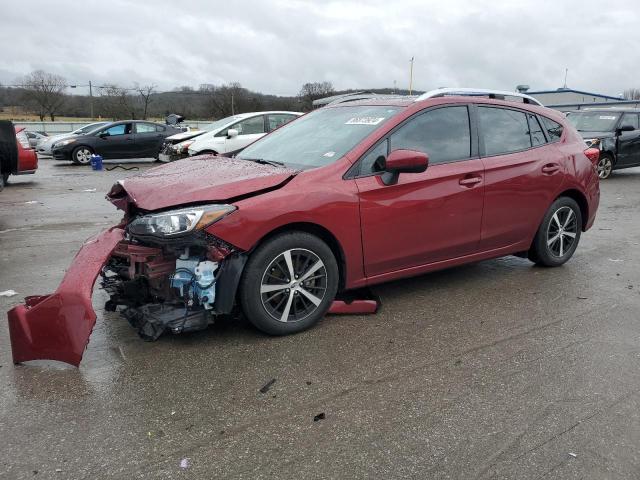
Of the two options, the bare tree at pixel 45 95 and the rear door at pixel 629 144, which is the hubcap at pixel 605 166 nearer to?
the rear door at pixel 629 144

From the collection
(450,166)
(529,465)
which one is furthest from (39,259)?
(529,465)

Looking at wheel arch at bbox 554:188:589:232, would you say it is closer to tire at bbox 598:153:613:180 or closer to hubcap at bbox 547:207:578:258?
hubcap at bbox 547:207:578:258

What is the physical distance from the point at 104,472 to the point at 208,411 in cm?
62

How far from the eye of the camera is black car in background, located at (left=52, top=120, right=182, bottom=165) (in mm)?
18625

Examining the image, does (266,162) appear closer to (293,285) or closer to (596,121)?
(293,285)

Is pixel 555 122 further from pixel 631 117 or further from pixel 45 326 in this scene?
pixel 631 117

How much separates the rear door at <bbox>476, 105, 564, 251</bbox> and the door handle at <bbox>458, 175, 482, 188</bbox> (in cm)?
11

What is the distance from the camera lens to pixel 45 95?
54.5 meters

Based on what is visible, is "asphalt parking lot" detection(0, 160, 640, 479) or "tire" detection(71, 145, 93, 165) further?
"tire" detection(71, 145, 93, 165)

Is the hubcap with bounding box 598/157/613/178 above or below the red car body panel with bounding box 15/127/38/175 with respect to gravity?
below

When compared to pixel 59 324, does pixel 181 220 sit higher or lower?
higher

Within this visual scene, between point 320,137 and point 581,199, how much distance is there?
2.91 m

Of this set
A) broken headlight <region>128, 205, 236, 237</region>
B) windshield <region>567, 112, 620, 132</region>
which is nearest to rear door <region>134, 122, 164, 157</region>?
windshield <region>567, 112, 620, 132</region>

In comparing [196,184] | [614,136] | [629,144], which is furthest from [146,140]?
[196,184]
